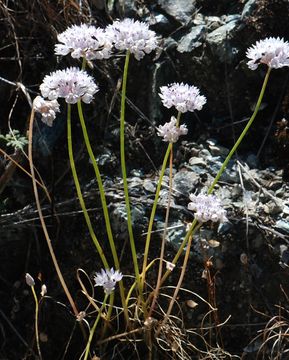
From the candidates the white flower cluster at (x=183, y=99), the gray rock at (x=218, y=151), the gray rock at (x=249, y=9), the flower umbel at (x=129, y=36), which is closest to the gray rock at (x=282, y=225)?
the gray rock at (x=218, y=151)

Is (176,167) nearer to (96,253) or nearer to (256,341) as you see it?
(96,253)

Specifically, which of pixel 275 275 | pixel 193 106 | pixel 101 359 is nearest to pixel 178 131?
pixel 193 106

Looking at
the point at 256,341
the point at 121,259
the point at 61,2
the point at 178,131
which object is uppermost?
the point at 61,2

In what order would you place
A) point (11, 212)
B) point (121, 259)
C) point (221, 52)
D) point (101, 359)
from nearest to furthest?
point (101, 359), point (121, 259), point (11, 212), point (221, 52)

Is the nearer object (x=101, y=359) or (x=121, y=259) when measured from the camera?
(x=101, y=359)

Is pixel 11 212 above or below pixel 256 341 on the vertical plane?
above

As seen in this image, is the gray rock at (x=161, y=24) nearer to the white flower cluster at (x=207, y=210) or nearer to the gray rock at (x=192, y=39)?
the gray rock at (x=192, y=39)
